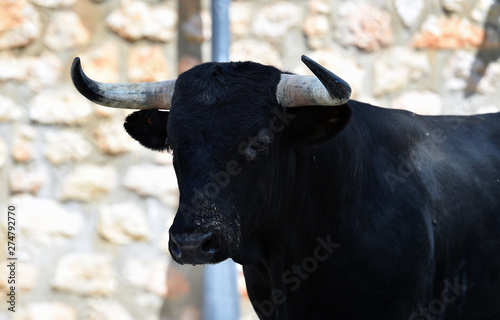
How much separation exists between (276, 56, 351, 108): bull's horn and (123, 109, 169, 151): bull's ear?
69 centimetres

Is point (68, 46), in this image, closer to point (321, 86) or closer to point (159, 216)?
point (159, 216)

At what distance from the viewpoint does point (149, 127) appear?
3.70 meters

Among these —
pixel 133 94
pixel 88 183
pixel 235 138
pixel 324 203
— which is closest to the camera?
pixel 235 138

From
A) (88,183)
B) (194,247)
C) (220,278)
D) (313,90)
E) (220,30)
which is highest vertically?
(220,30)

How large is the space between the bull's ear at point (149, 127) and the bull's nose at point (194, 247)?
87 centimetres

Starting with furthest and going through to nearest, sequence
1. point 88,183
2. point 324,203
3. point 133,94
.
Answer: point 88,183, point 133,94, point 324,203

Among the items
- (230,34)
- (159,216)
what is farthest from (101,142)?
(230,34)

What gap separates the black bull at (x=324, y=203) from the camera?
3.00m

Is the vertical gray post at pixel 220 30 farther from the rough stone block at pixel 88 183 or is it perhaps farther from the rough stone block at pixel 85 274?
the rough stone block at pixel 85 274

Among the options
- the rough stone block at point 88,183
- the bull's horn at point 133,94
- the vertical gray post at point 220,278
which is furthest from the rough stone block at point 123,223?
the bull's horn at point 133,94

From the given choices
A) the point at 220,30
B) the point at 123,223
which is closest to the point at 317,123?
the point at 220,30

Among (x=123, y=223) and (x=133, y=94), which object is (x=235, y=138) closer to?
(x=133, y=94)

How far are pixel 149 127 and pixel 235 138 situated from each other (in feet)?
2.64

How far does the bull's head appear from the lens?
2.89 meters
